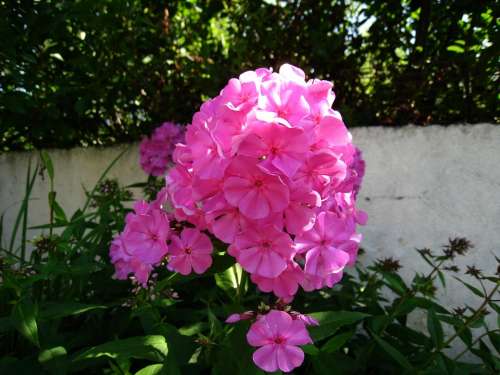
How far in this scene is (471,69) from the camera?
8.14 ft

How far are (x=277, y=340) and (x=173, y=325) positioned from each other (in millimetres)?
717

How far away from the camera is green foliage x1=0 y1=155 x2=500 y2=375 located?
3.84 feet

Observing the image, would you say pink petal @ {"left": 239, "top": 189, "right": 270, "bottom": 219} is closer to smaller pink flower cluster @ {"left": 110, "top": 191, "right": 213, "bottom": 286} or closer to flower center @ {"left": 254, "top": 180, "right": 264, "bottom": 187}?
flower center @ {"left": 254, "top": 180, "right": 264, "bottom": 187}

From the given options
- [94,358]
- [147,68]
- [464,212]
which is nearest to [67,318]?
[94,358]

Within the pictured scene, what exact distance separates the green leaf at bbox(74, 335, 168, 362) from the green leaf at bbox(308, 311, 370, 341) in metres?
0.43

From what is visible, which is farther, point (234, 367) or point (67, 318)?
point (67, 318)

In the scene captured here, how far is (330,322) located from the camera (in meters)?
1.22

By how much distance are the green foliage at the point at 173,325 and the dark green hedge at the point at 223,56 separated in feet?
3.89

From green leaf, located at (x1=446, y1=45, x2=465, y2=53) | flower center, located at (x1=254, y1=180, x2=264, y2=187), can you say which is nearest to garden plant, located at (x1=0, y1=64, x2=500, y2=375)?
flower center, located at (x1=254, y1=180, x2=264, y2=187)

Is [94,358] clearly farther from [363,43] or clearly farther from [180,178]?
[363,43]

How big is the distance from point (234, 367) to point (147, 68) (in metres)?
2.44

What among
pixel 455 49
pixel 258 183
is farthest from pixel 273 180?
pixel 455 49

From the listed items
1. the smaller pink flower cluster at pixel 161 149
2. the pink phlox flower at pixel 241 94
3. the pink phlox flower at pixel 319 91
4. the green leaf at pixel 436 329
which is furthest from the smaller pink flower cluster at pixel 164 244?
the smaller pink flower cluster at pixel 161 149

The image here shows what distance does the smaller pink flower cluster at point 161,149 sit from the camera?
267 centimetres
